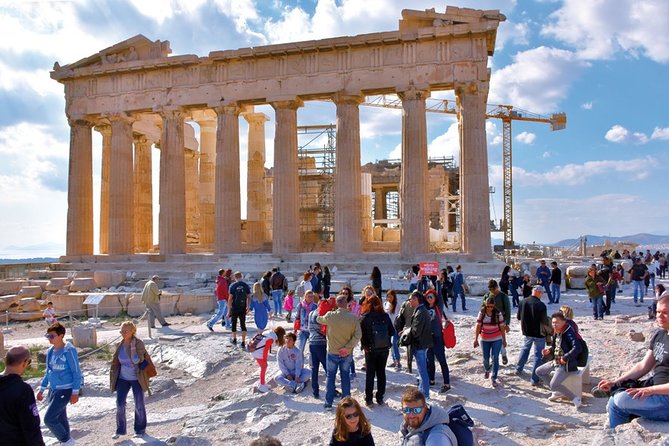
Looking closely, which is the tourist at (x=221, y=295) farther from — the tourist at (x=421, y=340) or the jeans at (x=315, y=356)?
the tourist at (x=421, y=340)

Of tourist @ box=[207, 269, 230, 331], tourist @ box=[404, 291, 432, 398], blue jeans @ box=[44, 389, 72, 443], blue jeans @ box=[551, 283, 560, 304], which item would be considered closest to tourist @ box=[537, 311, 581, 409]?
tourist @ box=[404, 291, 432, 398]

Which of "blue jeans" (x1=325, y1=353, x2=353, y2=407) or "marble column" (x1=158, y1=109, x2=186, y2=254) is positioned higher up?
"marble column" (x1=158, y1=109, x2=186, y2=254)

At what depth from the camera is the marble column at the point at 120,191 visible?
32688mm

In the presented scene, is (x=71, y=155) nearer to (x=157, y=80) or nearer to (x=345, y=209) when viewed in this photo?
(x=157, y=80)

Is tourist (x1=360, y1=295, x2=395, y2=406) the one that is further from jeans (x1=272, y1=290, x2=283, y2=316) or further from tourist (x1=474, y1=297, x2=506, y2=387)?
jeans (x1=272, y1=290, x2=283, y2=316)

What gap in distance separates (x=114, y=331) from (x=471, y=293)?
13353mm

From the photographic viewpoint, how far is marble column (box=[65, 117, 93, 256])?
3350 cm

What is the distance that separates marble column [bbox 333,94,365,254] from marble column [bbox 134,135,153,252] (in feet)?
50.1

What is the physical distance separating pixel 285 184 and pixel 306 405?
20.7 metres

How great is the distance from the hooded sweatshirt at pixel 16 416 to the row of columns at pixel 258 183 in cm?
2269

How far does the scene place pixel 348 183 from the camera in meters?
28.5

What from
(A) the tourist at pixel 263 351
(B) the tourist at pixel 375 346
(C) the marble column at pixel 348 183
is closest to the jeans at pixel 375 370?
(B) the tourist at pixel 375 346

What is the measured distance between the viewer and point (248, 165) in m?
37.1

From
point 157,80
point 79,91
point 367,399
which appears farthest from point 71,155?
point 367,399
